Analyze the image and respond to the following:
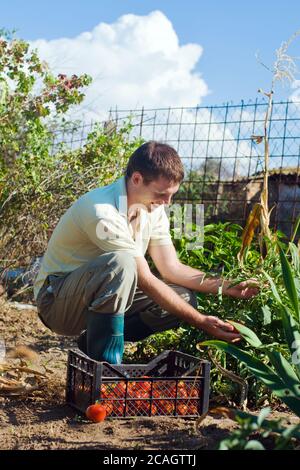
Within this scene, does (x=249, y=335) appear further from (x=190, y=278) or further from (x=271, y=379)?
(x=190, y=278)

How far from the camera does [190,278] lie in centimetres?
399

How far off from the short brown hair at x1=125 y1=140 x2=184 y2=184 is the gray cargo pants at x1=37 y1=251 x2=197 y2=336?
47 cm

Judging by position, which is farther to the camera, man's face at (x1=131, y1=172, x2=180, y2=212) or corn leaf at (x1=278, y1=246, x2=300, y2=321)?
man's face at (x1=131, y1=172, x2=180, y2=212)

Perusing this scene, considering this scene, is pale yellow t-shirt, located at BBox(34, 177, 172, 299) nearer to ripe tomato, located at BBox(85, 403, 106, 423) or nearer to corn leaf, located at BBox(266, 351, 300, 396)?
ripe tomato, located at BBox(85, 403, 106, 423)

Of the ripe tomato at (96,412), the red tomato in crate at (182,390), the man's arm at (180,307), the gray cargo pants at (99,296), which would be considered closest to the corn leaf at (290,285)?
the man's arm at (180,307)

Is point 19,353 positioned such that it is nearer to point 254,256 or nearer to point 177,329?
point 177,329

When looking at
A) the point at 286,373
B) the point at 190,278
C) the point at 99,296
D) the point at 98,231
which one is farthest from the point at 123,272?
the point at 286,373

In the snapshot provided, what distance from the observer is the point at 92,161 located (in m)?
6.61

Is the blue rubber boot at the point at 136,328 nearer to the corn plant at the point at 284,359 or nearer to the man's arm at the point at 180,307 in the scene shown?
the man's arm at the point at 180,307

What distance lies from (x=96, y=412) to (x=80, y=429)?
10cm

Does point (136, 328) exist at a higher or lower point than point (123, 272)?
lower

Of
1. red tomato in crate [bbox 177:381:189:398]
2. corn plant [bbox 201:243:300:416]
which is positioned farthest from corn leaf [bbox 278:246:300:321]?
red tomato in crate [bbox 177:381:189:398]

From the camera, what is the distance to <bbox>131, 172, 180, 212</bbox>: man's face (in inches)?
147
